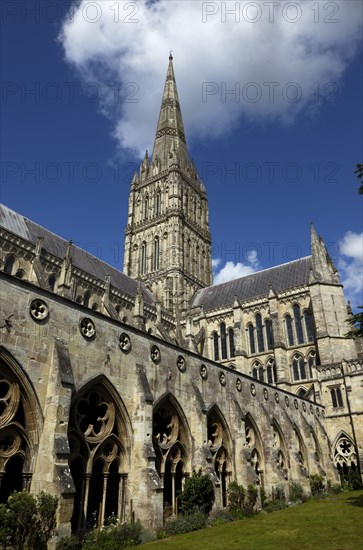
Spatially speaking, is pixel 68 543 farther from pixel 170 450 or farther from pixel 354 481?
pixel 354 481

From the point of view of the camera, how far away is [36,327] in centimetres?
1255

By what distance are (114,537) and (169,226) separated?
45.5 meters

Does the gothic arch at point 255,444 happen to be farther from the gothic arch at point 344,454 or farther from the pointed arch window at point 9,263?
the pointed arch window at point 9,263

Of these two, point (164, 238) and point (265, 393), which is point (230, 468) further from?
point (164, 238)

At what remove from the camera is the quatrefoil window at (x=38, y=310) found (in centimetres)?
1264

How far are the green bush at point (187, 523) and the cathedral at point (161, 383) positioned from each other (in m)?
0.80

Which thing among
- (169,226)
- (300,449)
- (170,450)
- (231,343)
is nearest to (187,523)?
(170,450)

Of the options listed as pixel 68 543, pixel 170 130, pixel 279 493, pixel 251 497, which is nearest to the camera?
pixel 68 543

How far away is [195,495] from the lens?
627 inches

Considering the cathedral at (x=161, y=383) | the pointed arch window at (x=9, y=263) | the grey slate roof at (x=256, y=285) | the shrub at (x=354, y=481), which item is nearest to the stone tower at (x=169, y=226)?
the cathedral at (x=161, y=383)

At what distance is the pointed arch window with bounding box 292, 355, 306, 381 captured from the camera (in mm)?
38763

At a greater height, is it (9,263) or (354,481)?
(9,263)

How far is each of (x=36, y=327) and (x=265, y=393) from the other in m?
16.6

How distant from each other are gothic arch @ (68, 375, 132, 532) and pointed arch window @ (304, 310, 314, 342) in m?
29.1
